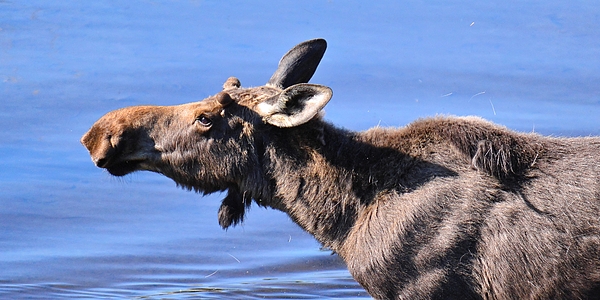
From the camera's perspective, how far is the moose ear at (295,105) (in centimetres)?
776

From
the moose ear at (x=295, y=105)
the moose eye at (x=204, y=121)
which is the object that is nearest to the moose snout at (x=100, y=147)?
the moose eye at (x=204, y=121)

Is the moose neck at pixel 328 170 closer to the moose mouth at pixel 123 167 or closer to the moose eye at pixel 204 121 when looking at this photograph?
the moose eye at pixel 204 121

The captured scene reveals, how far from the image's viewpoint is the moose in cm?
770

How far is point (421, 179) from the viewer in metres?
7.95

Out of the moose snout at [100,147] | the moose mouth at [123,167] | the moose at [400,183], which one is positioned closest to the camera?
the moose at [400,183]

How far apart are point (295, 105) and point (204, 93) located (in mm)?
5542

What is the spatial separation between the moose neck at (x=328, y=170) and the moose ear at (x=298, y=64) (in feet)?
2.03

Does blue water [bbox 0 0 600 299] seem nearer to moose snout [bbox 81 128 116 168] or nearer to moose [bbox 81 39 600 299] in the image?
moose [bbox 81 39 600 299]

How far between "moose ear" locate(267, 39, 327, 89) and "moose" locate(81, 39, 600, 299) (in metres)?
0.26

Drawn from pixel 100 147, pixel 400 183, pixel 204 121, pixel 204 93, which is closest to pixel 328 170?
pixel 400 183

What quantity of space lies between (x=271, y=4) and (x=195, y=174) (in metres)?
7.90

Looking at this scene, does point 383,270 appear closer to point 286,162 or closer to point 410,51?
point 286,162

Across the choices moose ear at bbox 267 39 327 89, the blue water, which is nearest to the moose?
moose ear at bbox 267 39 327 89

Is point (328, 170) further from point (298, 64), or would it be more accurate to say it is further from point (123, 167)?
point (123, 167)
